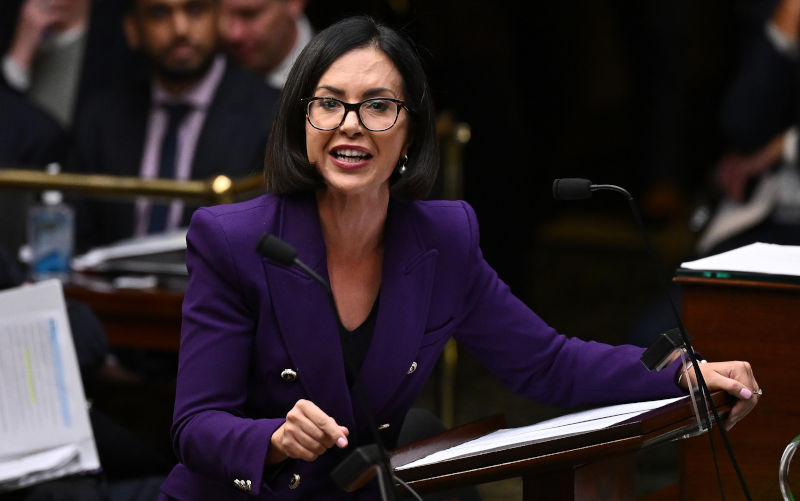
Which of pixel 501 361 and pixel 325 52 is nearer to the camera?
pixel 325 52

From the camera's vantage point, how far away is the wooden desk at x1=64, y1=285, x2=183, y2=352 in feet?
11.6

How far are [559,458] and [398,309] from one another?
42cm

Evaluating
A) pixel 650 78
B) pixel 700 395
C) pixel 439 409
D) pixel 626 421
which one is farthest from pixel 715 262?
pixel 650 78

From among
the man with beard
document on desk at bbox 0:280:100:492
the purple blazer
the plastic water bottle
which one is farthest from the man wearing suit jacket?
the purple blazer

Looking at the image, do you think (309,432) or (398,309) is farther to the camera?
(398,309)

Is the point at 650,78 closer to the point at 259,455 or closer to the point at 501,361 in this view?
the point at 501,361

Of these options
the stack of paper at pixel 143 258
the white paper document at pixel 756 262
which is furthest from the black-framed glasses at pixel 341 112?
the stack of paper at pixel 143 258

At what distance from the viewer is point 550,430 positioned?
5.86 feet

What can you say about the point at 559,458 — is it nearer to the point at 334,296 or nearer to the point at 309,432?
the point at 309,432

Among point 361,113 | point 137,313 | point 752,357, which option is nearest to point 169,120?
point 137,313

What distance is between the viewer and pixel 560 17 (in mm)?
7777

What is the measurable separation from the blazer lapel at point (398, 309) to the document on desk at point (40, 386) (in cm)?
86

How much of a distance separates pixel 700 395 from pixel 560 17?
6.13m

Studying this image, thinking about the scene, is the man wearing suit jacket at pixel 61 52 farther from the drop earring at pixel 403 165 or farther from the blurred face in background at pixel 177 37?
the drop earring at pixel 403 165
